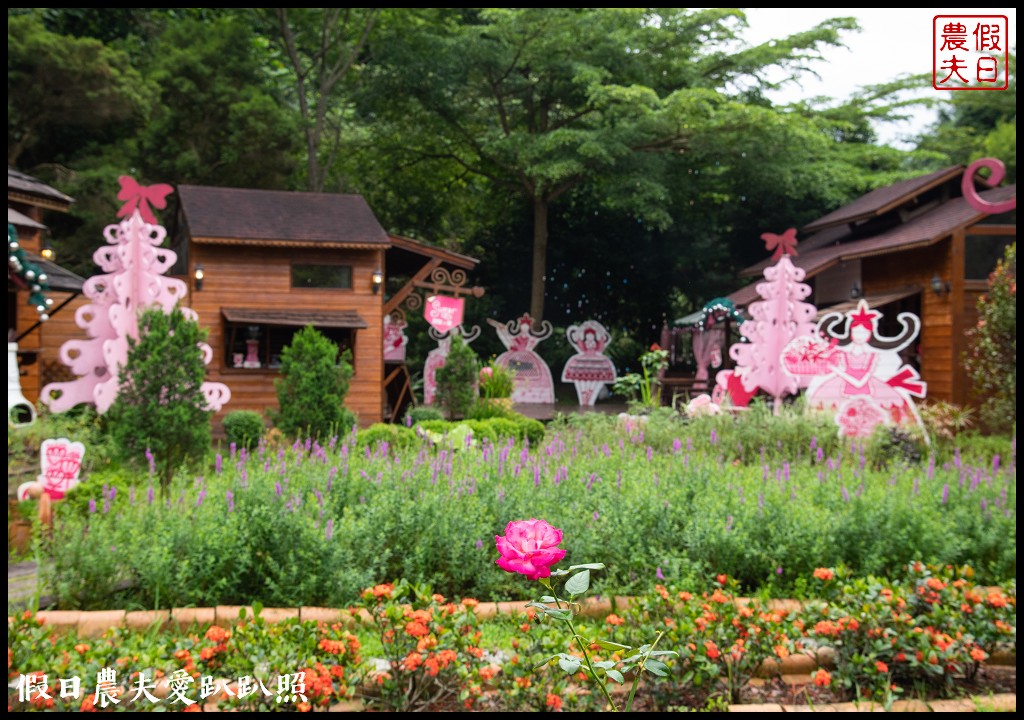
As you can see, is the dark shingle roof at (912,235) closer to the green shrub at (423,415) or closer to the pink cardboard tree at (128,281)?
the green shrub at (423,415)

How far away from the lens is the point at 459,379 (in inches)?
448

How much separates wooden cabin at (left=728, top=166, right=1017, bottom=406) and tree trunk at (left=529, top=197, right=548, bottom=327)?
4376 millimetres

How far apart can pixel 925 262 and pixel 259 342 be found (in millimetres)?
10495

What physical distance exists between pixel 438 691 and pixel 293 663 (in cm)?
56

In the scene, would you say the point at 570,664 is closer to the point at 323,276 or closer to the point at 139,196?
the point at 139,196

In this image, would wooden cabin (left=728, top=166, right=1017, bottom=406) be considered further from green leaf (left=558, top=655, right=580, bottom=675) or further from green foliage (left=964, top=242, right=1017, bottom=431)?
green leaf (left=558, top=655, right=580, bottom=675)

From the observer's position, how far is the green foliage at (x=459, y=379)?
446 inches

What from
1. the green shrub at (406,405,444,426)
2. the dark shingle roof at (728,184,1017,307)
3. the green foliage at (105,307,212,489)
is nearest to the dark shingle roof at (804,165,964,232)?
the dark shingle roof at (728,184,1017,307)

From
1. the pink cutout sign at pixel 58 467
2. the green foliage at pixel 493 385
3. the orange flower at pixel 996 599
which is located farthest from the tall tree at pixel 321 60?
the orange flower at pixel 996 599

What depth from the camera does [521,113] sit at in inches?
779

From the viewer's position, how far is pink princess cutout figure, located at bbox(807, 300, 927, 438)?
916 centimetres

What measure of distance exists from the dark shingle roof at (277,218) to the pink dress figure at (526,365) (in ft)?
16.1

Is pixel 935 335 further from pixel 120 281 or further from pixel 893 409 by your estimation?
pixel 120 281

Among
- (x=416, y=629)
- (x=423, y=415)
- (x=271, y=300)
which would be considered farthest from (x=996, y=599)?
(x=271, y=300)
